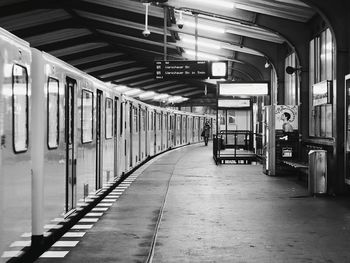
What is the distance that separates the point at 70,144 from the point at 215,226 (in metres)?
2.39

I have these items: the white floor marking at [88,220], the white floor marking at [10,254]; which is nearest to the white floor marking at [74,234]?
the white floor marking at [88,220]

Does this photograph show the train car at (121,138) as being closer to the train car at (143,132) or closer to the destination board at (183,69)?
the destination board at (183,69)

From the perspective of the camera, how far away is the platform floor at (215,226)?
627cm

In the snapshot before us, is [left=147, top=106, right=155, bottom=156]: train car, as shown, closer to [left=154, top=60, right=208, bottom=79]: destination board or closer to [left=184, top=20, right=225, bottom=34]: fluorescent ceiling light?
[left=154, top=60, right=208, bottom=79]: destination board

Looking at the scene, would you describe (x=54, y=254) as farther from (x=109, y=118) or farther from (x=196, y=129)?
(x=196, y=129)

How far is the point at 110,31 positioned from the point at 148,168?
7.11 meters

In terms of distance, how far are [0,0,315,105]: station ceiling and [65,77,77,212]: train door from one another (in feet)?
24.9

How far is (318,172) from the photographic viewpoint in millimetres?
11492

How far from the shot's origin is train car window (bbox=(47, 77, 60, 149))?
21.6 feet

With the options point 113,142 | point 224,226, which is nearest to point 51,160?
point 224,226

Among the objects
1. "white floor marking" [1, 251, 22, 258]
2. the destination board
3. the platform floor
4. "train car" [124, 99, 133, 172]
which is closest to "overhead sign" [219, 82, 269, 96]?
the destination board

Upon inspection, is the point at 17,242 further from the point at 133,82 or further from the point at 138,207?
the point at 133,82

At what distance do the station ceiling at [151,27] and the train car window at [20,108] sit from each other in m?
9.48

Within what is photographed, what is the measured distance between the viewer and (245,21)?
1562 cm
